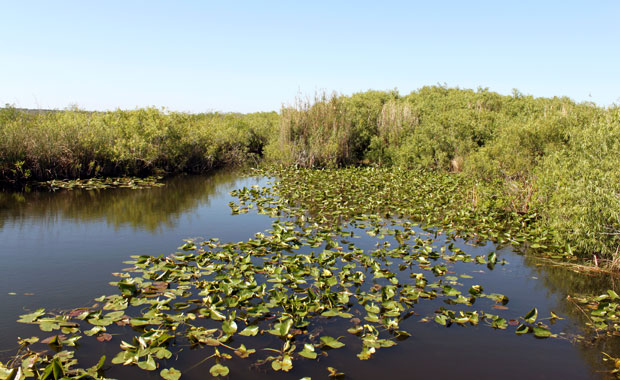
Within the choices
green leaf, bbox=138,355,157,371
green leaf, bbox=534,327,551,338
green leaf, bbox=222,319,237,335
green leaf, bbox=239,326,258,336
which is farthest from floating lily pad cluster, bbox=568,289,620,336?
green leaf, bbox=138,355,157,371

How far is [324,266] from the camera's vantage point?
6.99m

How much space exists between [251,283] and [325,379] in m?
2.19

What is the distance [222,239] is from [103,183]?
8.62 meters

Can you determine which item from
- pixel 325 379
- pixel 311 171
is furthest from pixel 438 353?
pixel 311 171

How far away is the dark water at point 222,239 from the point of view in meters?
4.49

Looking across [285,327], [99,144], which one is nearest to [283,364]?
[285,327]

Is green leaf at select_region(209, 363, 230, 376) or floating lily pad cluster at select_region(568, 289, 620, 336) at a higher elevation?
floating lily pad cluster at select_region(568, 289, 620, 336)

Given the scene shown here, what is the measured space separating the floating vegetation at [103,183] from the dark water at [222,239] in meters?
1.54

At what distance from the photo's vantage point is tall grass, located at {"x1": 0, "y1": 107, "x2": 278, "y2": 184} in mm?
14430

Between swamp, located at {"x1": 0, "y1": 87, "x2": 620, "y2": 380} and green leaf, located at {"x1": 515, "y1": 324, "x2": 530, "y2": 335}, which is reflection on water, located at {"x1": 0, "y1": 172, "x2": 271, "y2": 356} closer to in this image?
swamp, located at {"x1": 0, "y1": 87, "x2": 620, "y2": 380}

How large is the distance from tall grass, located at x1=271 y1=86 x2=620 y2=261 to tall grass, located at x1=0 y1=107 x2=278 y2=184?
14.4 ft

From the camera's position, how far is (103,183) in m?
15.3

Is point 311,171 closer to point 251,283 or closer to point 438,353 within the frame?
point 251,283

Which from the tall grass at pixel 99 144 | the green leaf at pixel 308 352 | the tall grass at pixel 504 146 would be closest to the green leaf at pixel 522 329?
the green leaf at pixel 308 352
